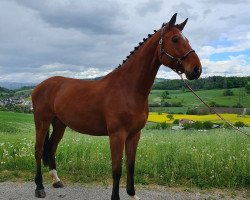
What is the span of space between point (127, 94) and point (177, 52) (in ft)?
3.33

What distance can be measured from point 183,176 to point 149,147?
1729 mm

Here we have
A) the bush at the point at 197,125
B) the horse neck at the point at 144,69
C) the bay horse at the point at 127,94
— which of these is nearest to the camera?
the bay horse at the point at 127,94

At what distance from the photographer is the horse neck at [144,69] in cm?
508

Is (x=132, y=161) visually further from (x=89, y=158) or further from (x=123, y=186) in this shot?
(x=89, y=158)

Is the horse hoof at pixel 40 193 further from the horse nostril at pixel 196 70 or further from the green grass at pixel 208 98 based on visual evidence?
the green grass at pixel 208 98

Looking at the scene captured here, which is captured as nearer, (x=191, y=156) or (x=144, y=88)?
(x=144, y=88)

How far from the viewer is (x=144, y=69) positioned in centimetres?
514

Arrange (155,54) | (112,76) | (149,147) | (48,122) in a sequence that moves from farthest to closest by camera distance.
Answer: (149,147) < (48,122) < (112,76) < (155,54)

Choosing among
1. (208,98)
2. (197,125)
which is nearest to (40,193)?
(197,125)

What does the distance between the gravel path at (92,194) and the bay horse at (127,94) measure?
0.68m

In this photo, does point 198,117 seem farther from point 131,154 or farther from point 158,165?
point 131,154

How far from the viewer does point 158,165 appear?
743cm

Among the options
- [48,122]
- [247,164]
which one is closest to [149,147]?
[247,164]

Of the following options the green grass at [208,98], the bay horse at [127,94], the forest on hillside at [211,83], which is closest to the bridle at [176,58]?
the bay horse at [127,94]
